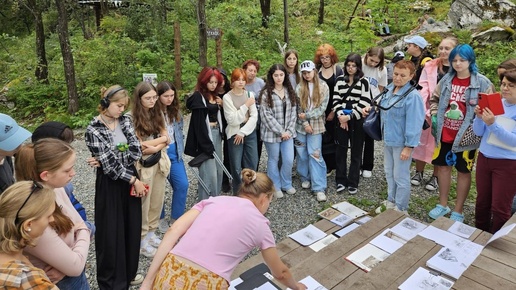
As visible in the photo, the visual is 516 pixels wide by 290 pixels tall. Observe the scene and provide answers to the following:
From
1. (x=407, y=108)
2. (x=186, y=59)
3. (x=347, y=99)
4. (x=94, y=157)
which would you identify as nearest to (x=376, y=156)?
(x=347, y=99)

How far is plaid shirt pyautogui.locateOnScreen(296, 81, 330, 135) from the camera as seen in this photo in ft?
15.3

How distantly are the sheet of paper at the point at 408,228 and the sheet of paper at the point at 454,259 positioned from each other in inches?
16.4

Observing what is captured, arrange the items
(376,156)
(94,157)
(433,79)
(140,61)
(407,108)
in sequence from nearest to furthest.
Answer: (94,157)
(407,108)
(433,79)
(376,156)
(140,61)

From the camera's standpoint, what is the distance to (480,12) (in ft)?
40.9

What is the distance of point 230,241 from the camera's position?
189 cm

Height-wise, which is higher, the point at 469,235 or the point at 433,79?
the point at 433,79

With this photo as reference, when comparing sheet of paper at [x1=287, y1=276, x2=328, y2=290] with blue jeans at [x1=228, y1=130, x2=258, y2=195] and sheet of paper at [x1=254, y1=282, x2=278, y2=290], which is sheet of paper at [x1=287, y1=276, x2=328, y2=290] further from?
blue jeans at [x1=228, y1=130, x2=258, y2=195]

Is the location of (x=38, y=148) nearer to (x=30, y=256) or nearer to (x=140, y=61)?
(x=30, y=256)

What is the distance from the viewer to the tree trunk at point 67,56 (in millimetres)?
8336

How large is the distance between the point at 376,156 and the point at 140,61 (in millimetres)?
7954

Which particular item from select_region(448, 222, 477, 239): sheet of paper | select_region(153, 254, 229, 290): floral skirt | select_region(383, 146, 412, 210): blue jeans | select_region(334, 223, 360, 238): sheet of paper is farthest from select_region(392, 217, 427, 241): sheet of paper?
select_region(153, 254, 229, 290): floral skirt

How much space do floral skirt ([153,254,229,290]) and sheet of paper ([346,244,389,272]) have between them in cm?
148

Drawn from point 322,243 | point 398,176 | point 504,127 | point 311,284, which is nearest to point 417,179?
point 398,176

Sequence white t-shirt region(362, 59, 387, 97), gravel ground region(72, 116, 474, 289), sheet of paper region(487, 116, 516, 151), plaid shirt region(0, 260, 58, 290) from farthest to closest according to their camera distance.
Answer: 1. white t-shirt region(362, 59, 387, 97)
2. gravel ground region(72, 116, 474, 289)
3. sheet of paper region(487, 116, 516, 151)
4. plaid shirt region(0, 260, 58, 290)
